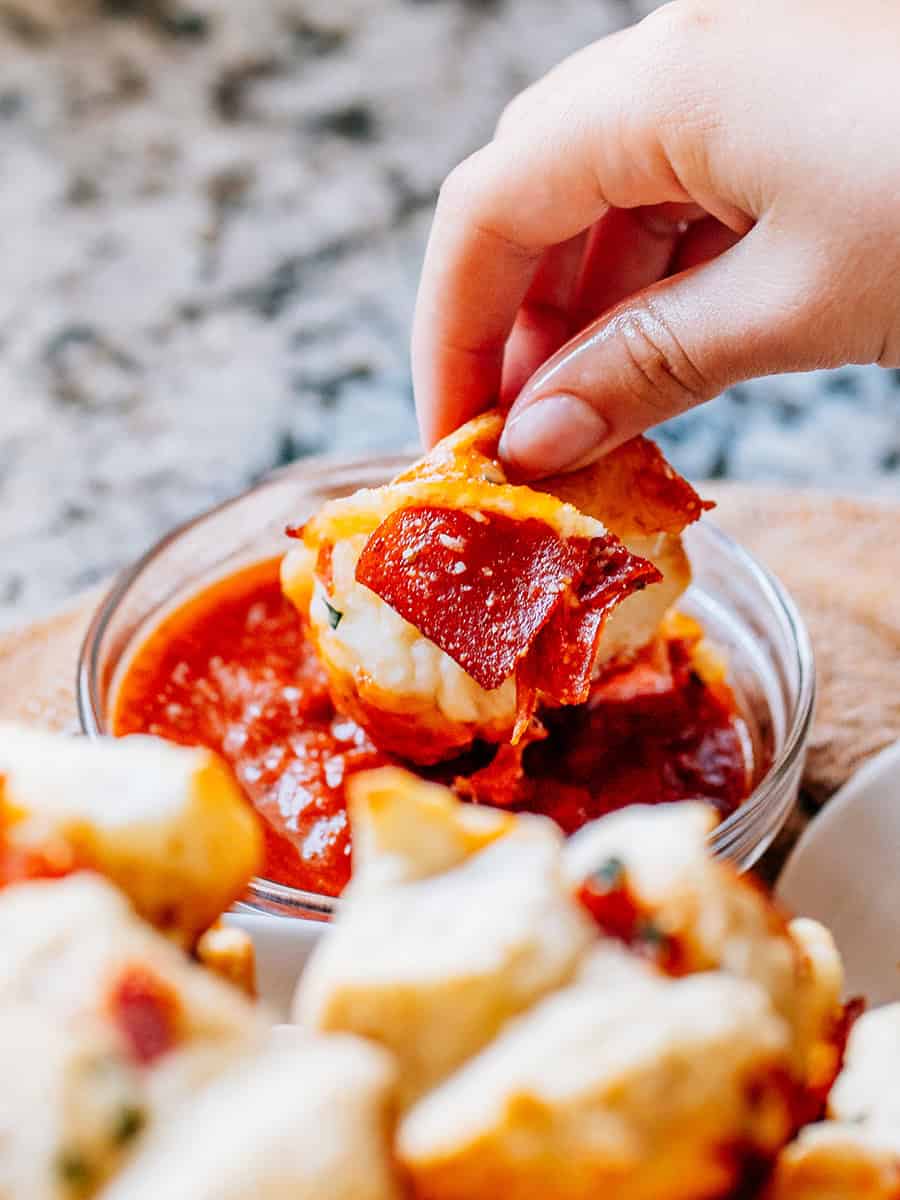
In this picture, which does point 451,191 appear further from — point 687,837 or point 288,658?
point 687,837


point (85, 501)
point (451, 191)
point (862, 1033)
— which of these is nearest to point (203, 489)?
point (85, 501)

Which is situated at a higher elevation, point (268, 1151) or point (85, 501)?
point (268, 1151)

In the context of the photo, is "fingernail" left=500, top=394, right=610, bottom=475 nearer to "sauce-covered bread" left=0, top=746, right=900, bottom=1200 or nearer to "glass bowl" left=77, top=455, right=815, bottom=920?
"glass bowl" left=77, top=455, right=815, bottom=920

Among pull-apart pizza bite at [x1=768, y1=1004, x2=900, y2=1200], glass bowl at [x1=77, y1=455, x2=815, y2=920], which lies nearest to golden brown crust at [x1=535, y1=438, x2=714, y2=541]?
glass bowl at [x1=77, y1=455, x2=815, y2=920]

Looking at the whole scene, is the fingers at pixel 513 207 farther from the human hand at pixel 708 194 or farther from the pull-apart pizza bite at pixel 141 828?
the pull-apart pizza bite at pixel 141 828

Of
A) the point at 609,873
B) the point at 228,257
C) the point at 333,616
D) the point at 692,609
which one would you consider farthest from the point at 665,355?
the point at 228,257
